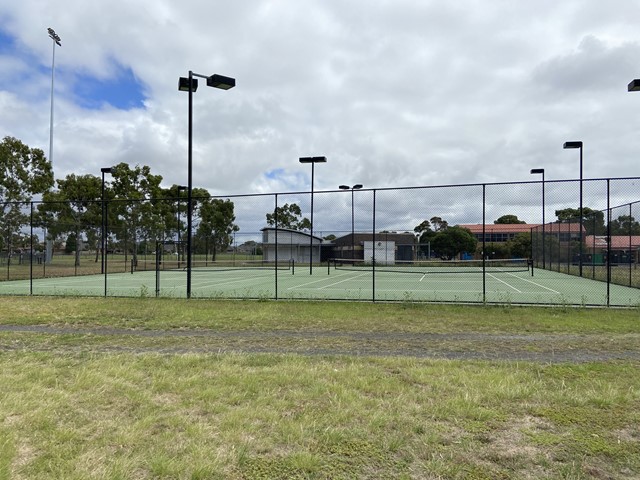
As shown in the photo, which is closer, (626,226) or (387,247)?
(626,226)

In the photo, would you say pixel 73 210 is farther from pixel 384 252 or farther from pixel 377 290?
pixel 377 290

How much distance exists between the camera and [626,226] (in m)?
16.8

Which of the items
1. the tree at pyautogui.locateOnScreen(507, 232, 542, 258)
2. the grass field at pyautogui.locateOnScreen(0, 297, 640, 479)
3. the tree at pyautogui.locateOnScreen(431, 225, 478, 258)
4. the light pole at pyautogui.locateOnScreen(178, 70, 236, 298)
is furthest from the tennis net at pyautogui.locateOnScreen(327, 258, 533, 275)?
the grass field at pyautogui.locateOnScreen(0, 297, 640, 479)

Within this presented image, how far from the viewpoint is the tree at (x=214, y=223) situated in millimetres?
29016

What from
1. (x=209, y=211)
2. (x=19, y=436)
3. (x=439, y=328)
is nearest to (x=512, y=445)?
(x=19, y=436)

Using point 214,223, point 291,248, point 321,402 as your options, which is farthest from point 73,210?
point 321,402

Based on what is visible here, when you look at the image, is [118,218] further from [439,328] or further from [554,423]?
[554,423]

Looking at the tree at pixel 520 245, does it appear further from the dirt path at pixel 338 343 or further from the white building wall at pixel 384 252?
the dirt path at pixel 338 343

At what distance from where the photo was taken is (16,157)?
2802cm

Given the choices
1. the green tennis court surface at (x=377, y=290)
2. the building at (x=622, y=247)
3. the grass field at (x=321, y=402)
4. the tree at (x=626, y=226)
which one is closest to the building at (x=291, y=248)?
the green tennis court surface at (x=377, y=290)

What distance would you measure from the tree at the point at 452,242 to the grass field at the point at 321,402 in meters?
14.7

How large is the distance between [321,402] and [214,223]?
124ft

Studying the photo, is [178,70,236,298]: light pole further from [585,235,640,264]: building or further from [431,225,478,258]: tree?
[585,235,640,264]: building

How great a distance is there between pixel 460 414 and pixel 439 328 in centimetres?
430
